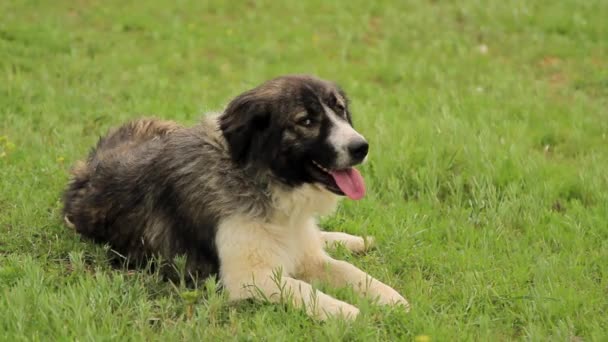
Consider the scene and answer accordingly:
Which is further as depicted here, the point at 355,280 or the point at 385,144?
the point at 385,144

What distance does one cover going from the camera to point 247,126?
4984 millimetres

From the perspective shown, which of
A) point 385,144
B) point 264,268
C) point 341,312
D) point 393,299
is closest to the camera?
point 341,312

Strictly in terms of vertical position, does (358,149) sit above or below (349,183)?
above

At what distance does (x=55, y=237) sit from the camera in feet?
18.4

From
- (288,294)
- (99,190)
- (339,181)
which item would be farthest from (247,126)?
(99,190)

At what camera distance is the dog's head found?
15.9ft

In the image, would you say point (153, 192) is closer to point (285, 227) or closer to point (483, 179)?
point (285, 227)

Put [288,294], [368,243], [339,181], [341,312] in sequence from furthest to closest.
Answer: [368,243] → [339,181] → [288,294] → [341,312]

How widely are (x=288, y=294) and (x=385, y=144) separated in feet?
10.6

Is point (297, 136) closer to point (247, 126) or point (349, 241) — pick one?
point (247, 126)

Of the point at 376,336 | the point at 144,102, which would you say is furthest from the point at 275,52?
the point at 376,336

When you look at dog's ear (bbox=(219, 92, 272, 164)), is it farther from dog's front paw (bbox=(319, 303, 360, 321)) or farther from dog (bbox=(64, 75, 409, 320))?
dog's front paw (bbox=(319, 303, 360, 321))

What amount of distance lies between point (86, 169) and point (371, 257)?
2242 millimetres

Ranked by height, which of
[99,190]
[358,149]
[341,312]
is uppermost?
[358,149]
